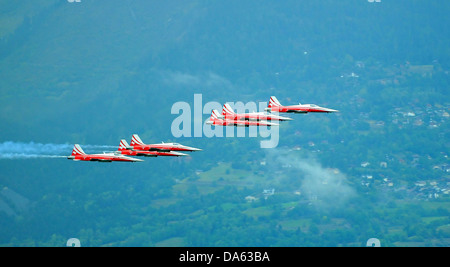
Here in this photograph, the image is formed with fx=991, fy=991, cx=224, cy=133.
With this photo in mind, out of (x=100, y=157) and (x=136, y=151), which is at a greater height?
(x=136, y=151)

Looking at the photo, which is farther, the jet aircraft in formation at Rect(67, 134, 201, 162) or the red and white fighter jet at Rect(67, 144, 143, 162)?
the jet aircraft in formation at Rect(67, 134, 201, 162)

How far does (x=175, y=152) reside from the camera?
195 metres

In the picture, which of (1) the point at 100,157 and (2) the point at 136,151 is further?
(2) the point at 136,151

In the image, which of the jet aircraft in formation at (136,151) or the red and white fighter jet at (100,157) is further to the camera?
the jet aircraft in formation at (136,151)
